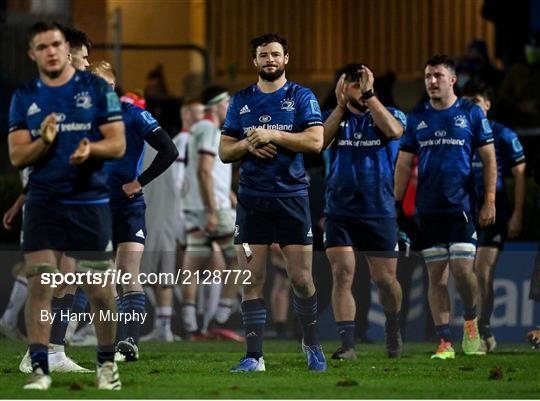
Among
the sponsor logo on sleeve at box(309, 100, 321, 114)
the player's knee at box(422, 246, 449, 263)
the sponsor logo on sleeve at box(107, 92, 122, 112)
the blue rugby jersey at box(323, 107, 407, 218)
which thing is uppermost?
the sponsor logo on sleeve at box(309, 100, 321, 114)

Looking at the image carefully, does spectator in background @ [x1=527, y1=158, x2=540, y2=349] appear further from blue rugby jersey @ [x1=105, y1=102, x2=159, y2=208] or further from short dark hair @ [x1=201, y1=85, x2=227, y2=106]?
blue rugby jersey @ [x1=105, y1=102, x2=159, y2=208]

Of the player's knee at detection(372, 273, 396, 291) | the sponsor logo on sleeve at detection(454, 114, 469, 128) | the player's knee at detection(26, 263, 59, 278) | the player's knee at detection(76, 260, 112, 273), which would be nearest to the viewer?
the player's knee at detection(26, 263, 59, 278)

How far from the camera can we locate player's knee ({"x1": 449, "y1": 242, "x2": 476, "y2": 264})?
1380cm

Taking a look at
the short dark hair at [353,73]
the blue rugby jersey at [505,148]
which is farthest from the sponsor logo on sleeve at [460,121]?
the short dark hair at [353,73]

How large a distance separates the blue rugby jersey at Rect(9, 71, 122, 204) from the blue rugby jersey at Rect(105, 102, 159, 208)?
2.40 metres

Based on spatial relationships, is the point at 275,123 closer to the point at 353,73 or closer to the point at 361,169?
the point at 353,73

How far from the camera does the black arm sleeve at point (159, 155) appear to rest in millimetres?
12523

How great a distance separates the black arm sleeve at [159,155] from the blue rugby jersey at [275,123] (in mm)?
915

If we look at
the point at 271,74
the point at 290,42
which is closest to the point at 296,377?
the point at 271,74

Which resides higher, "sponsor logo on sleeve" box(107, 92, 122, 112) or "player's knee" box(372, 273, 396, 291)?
"sponsor logo on sleeve" box(107, 92, 122, 112)

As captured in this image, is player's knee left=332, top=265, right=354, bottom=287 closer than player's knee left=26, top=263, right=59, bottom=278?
No

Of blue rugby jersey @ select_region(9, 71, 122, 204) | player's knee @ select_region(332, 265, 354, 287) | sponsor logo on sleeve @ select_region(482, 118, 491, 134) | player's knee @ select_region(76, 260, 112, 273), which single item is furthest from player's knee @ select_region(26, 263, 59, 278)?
sponsor logo on sleeve @ select_region(482, 118, 491, 134)

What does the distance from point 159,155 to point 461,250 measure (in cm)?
273

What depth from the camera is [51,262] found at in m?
10.1
